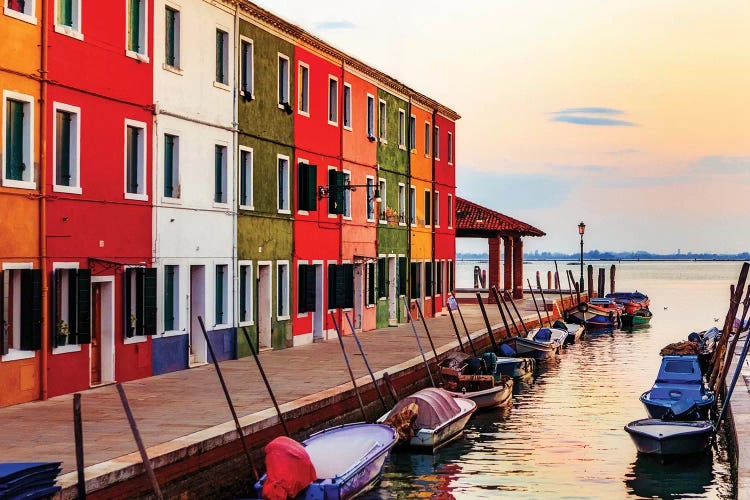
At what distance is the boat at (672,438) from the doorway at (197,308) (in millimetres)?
10183

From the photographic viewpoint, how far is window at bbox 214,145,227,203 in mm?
27188

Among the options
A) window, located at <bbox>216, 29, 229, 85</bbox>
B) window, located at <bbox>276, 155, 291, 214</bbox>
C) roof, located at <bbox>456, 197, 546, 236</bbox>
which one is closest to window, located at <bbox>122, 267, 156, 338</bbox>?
window, located at <bbox>216, 29, 229, 85</bbox>

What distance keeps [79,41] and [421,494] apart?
34.5ft

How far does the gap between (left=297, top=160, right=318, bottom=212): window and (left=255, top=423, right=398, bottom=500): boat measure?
13246 mm

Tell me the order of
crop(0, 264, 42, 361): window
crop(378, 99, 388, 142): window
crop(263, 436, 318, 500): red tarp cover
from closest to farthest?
crop(263, 436, 318, 500): red tarp cover → crop(0, 264, 42, 361): window → crop(378, 99, 388, 142): window

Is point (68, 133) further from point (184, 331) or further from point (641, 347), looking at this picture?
→ point (641, 347)

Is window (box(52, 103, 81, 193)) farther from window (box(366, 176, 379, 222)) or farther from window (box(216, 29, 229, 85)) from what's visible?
window (box(366, 176, 379, 222))

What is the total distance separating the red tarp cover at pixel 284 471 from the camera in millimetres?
15531

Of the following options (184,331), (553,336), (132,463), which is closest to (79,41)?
(184,331)

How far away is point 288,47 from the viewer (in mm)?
31484

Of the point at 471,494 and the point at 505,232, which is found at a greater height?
the point at 505,232

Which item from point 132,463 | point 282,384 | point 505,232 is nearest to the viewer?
point 132,463

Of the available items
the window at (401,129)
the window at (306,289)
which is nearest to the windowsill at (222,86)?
the window at (306,289)

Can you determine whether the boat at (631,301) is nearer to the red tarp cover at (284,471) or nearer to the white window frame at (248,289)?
the white window frame at (248,289)
